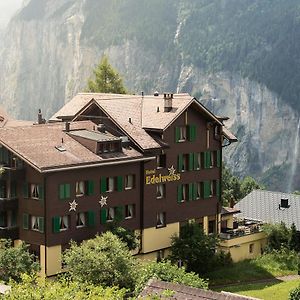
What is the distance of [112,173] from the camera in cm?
4572

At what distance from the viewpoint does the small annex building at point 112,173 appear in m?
42.8

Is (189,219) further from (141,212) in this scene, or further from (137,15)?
(137,15)

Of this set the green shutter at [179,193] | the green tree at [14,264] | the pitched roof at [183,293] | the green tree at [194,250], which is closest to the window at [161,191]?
the green shutter at [179,193]

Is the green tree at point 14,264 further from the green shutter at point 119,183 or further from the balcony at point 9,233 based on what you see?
the green shutter at point 119,183

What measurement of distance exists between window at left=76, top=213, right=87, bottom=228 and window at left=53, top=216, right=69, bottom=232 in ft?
2.53

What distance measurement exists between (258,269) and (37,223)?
15289 mm

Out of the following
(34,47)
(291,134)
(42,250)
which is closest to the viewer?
(42,250)

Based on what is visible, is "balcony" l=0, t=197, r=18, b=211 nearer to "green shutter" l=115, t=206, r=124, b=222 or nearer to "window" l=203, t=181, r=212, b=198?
"green shutter" l=115, t=206, r=124, b=222

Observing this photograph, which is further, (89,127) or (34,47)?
(34,47)

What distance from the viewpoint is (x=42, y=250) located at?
42.4m

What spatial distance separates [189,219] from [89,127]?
875cm

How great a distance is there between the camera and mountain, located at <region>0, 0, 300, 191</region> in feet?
549

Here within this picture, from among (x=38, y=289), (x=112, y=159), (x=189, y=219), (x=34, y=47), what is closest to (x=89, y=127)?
(x=112, y=159)

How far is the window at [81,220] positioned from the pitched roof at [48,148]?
9.69 ft
